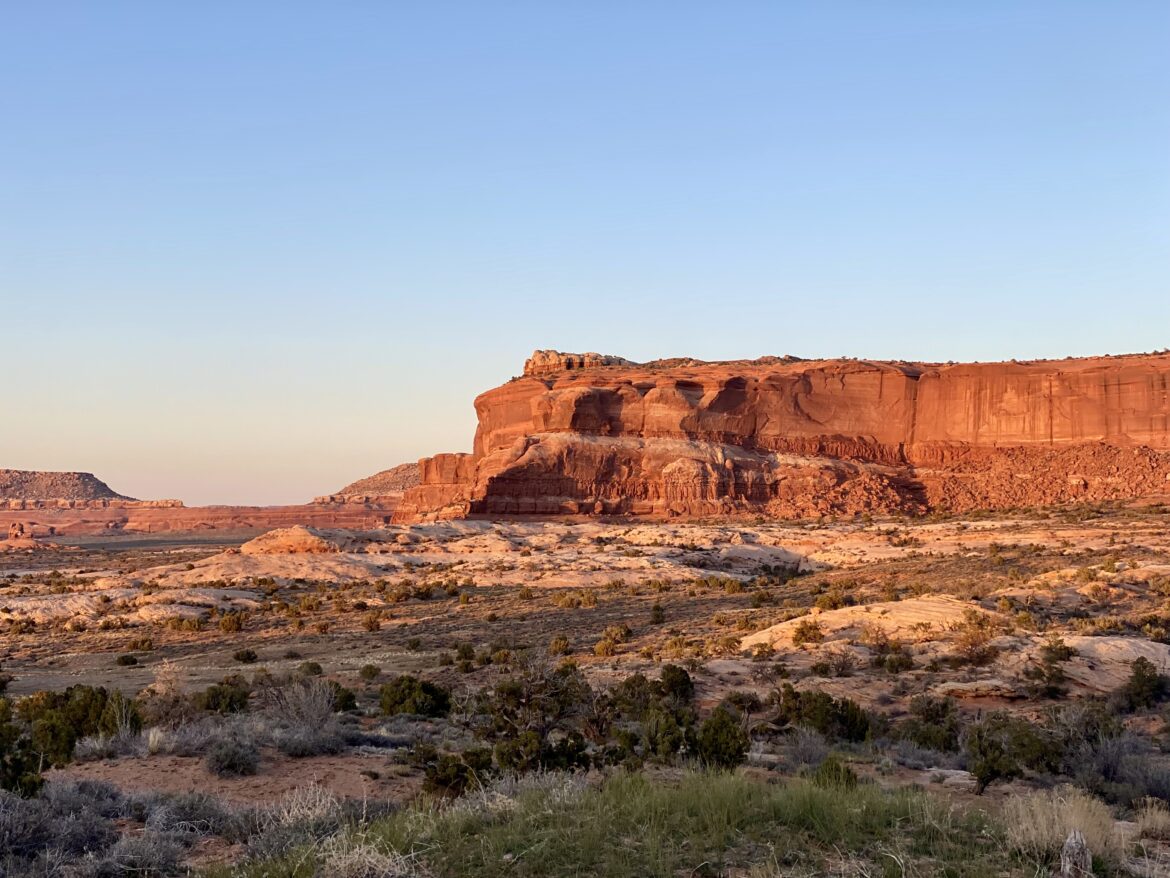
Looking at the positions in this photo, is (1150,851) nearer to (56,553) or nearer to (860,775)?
(860,775)

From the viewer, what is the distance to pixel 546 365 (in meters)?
91.1

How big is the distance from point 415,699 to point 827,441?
205 feet

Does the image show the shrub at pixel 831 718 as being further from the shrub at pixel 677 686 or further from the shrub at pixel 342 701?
the shrub at pixel 342 701

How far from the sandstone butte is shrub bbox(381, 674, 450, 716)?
167 ft

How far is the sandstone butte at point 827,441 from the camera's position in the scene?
66750 millimetres

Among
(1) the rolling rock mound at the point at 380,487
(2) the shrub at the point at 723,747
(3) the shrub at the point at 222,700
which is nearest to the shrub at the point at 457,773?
(2) the shrub at the point at 723,747

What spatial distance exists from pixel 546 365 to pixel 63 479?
123484mm

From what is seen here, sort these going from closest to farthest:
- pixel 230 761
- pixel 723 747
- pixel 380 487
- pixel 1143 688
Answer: pixel 723 747, pixel 230 761, pixel 1143 688, pixel 380 487

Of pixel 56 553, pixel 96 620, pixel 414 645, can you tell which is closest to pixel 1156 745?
pixel 414 645

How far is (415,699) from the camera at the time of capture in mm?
14836

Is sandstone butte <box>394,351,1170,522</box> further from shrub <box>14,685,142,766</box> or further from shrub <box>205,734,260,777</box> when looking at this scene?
shrub <box>205,734,260,777</box>

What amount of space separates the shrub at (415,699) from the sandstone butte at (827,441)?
50770 millimetres

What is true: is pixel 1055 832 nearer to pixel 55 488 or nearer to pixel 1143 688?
pixel 1143 688

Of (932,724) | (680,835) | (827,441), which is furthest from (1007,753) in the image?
(827,441)
